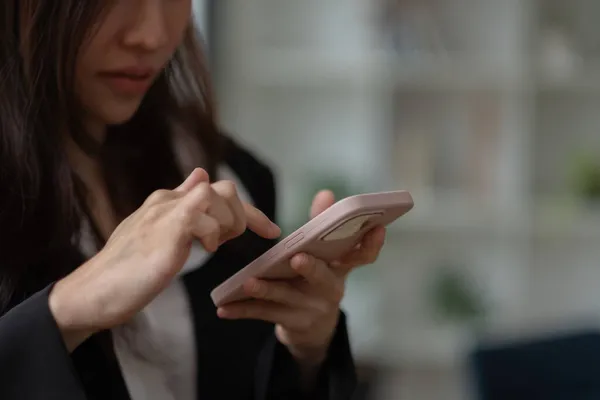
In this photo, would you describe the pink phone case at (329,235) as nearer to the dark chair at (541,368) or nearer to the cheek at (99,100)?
the cheek at (99,100)

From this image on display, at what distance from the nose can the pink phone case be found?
27 cm

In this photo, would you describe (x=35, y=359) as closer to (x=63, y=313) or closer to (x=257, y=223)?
(x=63, y=313)

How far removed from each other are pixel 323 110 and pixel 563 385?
1145 millimetres

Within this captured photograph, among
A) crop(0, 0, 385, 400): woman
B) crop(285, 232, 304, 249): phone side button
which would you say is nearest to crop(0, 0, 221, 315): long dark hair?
crop(0, 0, 385, 400): woman

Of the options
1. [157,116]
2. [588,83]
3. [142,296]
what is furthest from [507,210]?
[142,296]

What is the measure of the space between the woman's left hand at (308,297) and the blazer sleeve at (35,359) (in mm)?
184

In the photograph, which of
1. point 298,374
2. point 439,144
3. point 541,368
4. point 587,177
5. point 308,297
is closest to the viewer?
point 308,297

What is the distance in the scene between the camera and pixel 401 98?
242 centimetres

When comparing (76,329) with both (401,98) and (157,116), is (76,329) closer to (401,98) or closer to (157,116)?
(157,116)

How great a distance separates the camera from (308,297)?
83 centimetres

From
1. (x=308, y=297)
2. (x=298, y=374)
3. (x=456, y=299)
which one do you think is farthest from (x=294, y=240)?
(x=456, y=299)

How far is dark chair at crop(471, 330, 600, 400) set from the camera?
1.48 meters

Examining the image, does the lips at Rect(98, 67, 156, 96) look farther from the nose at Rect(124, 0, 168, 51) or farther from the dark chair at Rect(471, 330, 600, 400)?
the dark chair at Rect(471, 330, 600, 400)

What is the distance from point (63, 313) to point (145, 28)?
1.10 ft
